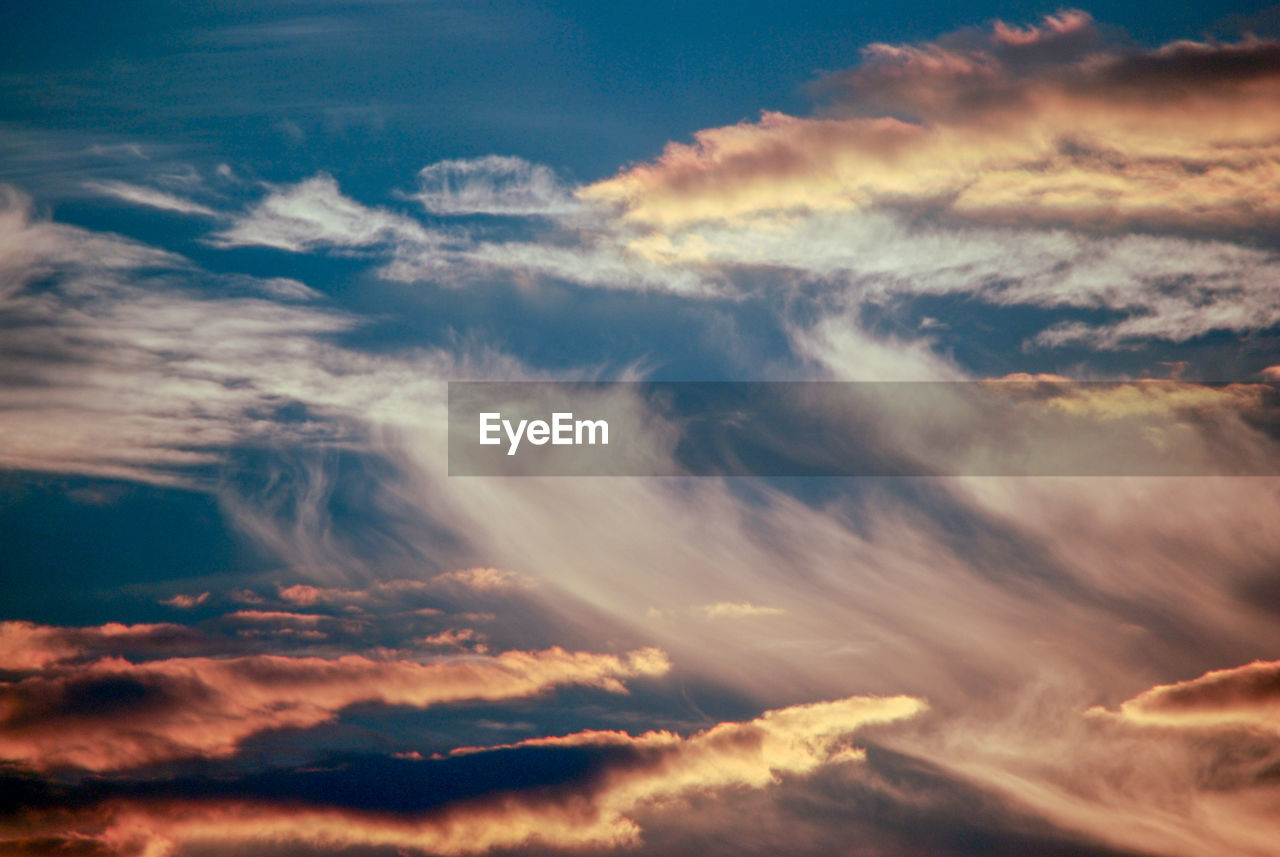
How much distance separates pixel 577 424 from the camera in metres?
74.6
